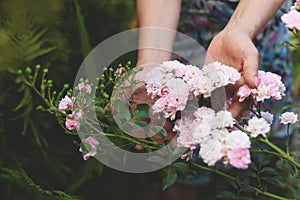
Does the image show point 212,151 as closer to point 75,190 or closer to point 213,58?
point 213,58

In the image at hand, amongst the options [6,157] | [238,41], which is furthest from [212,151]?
[6,157]

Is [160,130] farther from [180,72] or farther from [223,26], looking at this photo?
[223,26]

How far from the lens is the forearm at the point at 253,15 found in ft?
3.68

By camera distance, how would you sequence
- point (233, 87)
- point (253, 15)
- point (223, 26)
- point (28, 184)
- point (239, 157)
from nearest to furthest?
point (239, 157), point (233, 87), point (253, 15), point (28, 184), point (223, 26)

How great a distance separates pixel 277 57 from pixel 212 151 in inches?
36.5

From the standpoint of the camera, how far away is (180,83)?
0.89m

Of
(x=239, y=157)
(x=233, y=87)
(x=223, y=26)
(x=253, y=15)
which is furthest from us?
(x=223, y=26)

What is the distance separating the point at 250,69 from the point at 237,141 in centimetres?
22

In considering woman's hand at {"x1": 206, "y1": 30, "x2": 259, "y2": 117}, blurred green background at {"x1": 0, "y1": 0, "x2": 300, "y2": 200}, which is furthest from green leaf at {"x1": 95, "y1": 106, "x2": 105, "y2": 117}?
blurred green background at {"x1": 0, "y1": 0, "x2": 300, "y2": 200}

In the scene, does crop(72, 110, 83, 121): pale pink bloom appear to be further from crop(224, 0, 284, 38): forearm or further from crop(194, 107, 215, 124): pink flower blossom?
crop(224, 0, 284, 38): forearm

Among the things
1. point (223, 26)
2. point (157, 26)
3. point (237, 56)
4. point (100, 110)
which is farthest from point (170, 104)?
point (223, 26)

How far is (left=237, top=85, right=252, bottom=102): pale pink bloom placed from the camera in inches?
36.4

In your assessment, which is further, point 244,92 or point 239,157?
point 244,92

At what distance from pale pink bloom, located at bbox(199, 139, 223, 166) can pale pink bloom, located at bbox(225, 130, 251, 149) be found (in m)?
0.01
